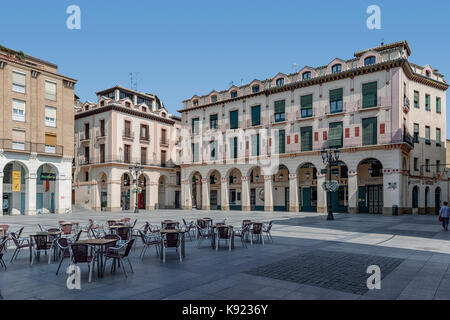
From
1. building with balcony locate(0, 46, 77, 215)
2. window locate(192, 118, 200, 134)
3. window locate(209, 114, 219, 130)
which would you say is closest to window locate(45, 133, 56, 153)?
building with balcony locate(0, 46, 77, 215)

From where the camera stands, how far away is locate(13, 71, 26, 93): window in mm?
31453

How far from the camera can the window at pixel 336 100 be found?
109ft

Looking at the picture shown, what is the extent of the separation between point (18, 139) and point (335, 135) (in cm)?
3096

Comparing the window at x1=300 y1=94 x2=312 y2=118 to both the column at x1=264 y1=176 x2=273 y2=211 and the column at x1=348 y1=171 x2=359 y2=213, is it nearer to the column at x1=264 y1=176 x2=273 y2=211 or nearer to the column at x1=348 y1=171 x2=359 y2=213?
the column at x1=348 y1=171 x2=359 y2=213

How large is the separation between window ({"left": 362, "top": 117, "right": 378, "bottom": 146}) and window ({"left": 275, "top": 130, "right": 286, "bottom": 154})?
843 centimetres

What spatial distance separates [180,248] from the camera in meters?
10.1

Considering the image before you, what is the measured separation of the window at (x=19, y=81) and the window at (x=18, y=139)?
156 inches

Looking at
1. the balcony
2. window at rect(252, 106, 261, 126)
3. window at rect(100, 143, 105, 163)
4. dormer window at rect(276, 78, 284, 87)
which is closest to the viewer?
dormer window at rect(276, 78, 284, 87)

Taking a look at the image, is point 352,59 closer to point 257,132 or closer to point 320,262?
point 257,132

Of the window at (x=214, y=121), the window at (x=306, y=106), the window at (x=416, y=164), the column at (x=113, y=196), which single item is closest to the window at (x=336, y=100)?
the window at (x=306, y=106)

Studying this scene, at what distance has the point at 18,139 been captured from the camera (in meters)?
31.5

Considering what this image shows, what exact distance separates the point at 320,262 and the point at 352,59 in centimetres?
2820

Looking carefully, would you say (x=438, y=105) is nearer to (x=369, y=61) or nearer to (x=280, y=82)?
(x=369, y=61)
